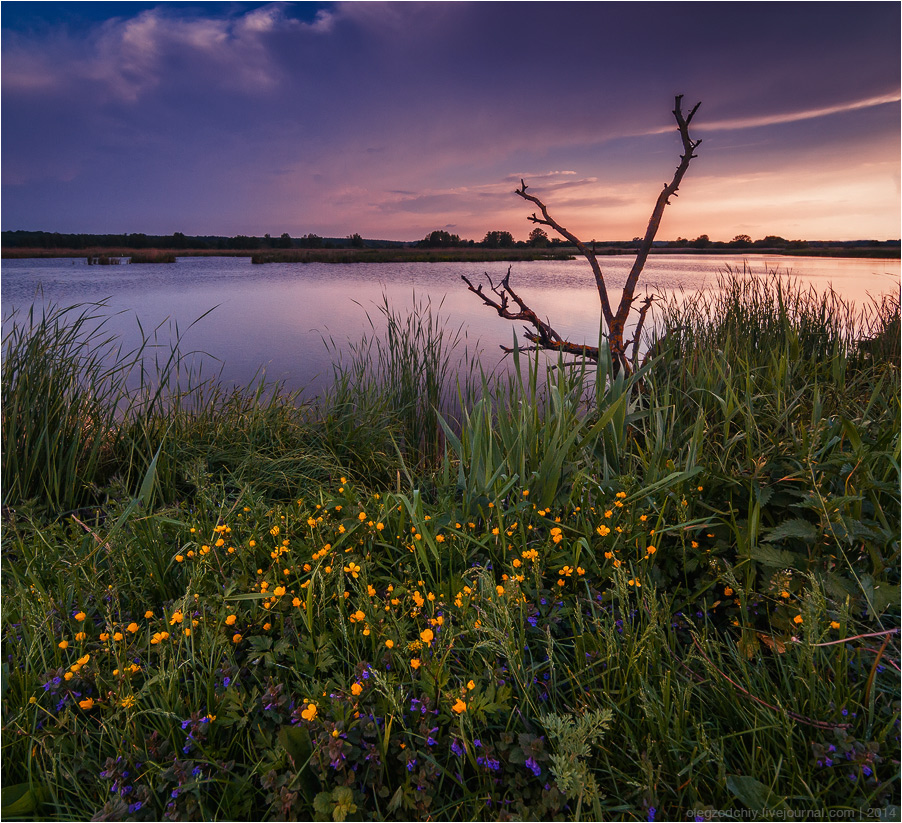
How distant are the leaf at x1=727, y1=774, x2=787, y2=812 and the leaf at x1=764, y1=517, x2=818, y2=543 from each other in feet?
2.43

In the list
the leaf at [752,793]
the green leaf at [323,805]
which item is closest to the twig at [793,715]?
the leaf at [752,793]

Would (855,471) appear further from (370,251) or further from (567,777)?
(370,251)

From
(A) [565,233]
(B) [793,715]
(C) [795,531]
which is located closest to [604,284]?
(A) [565,233]

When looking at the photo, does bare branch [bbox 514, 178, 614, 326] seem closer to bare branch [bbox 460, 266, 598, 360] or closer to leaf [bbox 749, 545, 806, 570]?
bare branch [bbox 460, 266, 598, 360]

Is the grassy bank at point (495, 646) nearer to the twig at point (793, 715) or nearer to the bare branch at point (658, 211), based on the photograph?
the twig at point (793, 715)

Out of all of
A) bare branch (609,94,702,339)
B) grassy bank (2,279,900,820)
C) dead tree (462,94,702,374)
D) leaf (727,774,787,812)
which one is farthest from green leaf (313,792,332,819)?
bare branch (609,94,702,339)

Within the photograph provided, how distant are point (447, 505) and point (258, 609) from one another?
843mm

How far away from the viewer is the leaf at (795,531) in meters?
1.71

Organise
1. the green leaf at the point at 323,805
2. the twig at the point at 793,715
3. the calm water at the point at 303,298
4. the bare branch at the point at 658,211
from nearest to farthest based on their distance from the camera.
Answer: the green leaf at the point at 323,805
the twig at the point at 793,715
the bare branch at the point at 658,211
the calm water at the point at 303,298

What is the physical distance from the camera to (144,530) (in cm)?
209

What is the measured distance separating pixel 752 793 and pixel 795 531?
84 centimetres

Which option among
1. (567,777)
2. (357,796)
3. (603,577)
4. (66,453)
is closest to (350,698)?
(357,796)

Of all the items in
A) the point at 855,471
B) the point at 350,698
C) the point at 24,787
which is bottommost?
the point at 24,787

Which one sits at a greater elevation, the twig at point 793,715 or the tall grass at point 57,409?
the tall grass at point 57,409
